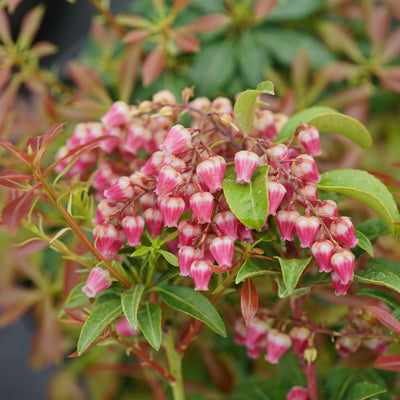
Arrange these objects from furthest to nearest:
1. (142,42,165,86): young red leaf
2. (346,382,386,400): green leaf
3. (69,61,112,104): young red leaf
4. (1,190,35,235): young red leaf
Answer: (69,61,112,104): young red leaf → (142,42,165,86): young red leaf → (346,382,386,400): green leaf → (1,190,35,235): young red leaf

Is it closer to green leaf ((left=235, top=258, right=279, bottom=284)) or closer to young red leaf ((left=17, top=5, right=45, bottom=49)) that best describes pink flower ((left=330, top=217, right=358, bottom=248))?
green leaf ((left=235, top=258, right=279, bottom=284))

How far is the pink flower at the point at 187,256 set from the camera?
1.79 ft

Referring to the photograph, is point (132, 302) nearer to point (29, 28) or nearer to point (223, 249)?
point (223, 249)

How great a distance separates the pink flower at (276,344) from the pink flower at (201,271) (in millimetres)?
158

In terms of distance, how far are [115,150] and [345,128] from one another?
1.09 ft

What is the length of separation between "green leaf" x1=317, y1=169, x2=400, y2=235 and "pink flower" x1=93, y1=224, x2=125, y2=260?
24 cm

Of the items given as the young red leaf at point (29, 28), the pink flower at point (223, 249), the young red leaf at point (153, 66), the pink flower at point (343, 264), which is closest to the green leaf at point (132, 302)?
the pink flower at point (223, 249)

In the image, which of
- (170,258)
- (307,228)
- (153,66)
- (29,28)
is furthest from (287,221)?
(29,28)

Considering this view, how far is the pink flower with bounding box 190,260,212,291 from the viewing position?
1.76 ft

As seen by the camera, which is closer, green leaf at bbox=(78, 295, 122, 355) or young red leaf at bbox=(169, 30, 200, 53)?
green leaf at bbox=(78, 295, 122, 355)

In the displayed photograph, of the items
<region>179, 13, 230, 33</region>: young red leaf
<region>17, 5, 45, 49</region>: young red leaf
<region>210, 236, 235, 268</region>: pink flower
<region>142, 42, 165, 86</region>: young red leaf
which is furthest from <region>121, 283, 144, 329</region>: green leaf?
<region>17, 5, 45, 49</region>: young red leaf

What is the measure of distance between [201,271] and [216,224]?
57mm

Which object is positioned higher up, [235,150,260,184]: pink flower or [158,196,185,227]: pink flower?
[235,150,260,184]: pink flower

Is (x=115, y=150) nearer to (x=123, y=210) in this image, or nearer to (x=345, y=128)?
(x=123, y=210)
